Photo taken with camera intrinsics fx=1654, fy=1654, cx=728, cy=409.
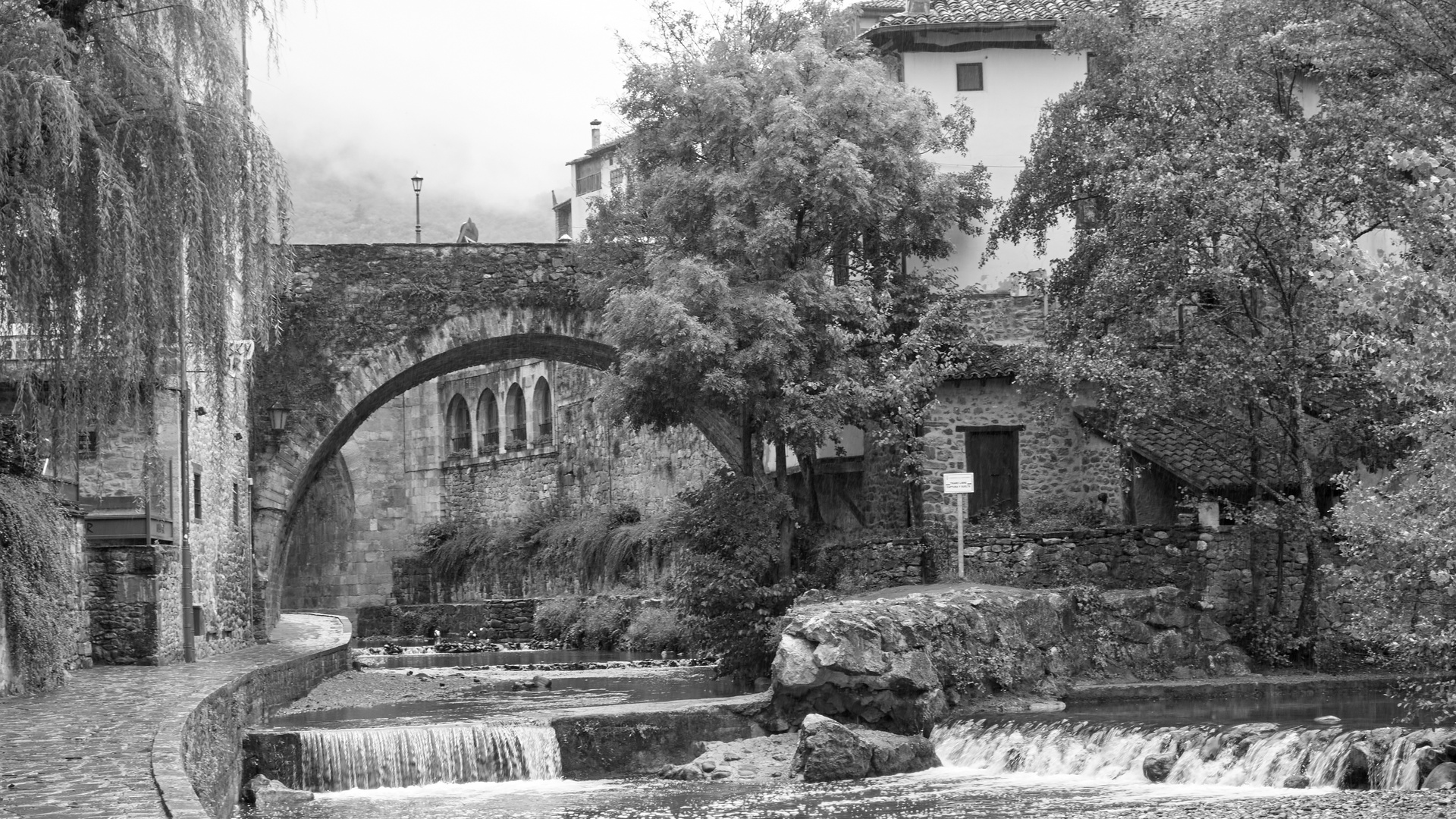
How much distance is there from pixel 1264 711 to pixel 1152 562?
492 centimetres

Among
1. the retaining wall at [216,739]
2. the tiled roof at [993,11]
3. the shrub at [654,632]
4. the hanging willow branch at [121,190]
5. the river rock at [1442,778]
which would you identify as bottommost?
the shrub at [654,632]

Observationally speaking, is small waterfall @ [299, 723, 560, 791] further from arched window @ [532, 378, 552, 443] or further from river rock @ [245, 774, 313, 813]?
arched window @ [532, 378, 552, 443]

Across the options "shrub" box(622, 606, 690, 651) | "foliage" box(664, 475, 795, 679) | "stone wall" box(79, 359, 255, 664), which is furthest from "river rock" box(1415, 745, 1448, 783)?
"shrub" box(622, 606, 690, 651)

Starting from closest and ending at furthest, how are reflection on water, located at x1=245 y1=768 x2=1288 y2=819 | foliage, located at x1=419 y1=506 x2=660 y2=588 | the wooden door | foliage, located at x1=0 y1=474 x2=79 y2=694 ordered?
reflection on water, located at x1=245 y1=768 x2=1288 y2=819 < foliage, located at x1=0 y1=474 x2=79 y2=694 < the wooden door < foliage, located at x1=419 y1=506 x2=660 y2=588

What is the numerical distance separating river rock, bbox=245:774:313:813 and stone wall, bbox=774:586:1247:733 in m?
4.63

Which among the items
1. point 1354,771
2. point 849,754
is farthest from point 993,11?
point 1354,771

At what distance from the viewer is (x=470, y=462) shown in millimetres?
47875

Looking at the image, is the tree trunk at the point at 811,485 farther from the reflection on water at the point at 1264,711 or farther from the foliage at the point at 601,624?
the foliage at the point at 601,624

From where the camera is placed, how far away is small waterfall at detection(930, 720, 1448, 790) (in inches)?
465

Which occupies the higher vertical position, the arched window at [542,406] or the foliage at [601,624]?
the arched window at [542,406]

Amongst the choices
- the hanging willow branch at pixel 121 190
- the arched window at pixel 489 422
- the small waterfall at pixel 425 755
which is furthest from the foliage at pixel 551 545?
the hanging willow branch at pixel 121 190

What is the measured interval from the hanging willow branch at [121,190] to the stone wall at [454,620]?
27.5m

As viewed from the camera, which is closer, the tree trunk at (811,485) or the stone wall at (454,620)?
the tree trunk at (811,485)

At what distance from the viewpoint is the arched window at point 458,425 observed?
162 feet
